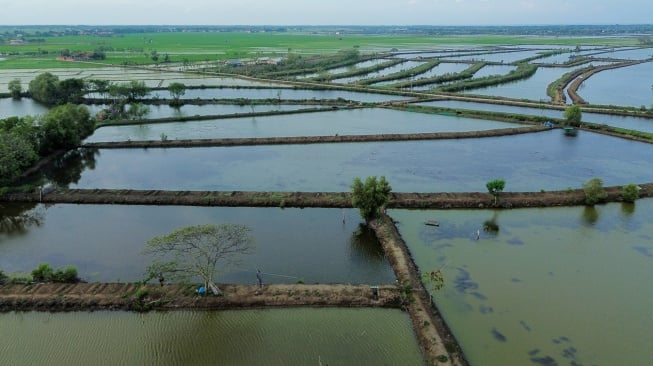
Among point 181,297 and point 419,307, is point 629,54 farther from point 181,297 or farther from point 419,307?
point 181,297

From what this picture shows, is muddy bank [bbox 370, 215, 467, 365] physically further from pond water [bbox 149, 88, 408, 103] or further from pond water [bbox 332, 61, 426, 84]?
pond water [bbox 332, 61, 426, 84]

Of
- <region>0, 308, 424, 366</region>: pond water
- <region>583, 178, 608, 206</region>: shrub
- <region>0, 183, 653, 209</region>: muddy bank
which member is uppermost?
<region>583, 178, 608, 206</region>: shrub

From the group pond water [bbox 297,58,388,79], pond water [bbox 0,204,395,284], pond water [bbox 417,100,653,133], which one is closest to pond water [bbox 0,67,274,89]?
pond water [bbox 297,58,388,79]

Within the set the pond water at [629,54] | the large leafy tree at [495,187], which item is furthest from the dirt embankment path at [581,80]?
the large leafy tree at [495,187]

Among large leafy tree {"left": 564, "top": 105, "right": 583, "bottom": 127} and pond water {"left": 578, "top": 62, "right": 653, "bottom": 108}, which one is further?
pond water {"left": 578, "top": 62, "right": 653, "bottom": 108}

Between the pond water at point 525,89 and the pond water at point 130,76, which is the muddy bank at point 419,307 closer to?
the pond water at point 525,89

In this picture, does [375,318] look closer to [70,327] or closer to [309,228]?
[309,228]

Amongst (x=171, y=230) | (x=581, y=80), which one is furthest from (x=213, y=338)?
(x=581, y=80)

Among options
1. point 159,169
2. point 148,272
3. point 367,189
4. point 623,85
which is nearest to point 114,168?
point 159,169
